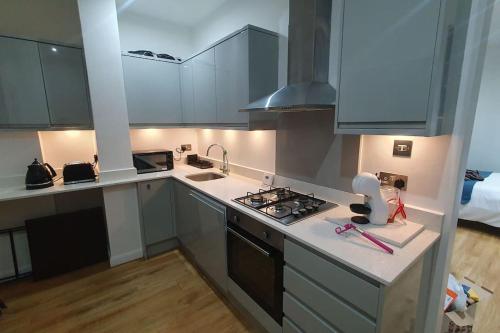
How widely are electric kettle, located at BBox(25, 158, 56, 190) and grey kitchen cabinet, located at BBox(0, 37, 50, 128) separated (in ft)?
1.21

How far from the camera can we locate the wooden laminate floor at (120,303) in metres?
1.78

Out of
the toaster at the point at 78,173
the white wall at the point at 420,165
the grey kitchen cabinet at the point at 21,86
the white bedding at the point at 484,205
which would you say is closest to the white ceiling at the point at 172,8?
the grey kitchen cabinet at the point at 21,86

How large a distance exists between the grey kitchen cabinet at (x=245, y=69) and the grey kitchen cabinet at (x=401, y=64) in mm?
818

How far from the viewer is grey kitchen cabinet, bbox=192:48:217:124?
7.76 feet

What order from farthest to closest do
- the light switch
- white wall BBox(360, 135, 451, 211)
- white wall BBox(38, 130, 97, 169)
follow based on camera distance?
white wall BBox(38, 130, 97, 169)
the light switch
white wall BBox(360, 135, 451, 211)

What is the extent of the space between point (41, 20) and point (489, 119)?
6.75 meters

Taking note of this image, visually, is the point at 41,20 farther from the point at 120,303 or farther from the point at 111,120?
the point at 120,303

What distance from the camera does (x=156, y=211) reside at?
2621 millimetres

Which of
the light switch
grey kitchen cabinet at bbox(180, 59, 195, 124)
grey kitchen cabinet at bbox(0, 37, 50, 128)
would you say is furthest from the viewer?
grey kitchen cabinet at bbox(180, 59, 195, 124)

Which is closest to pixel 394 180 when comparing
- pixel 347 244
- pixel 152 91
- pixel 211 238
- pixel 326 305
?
pixel 347 244

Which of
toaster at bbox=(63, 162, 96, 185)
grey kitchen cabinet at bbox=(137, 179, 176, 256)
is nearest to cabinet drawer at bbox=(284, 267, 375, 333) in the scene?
grey kitchen cabinet at bbox=(137, 179, 176, 256)

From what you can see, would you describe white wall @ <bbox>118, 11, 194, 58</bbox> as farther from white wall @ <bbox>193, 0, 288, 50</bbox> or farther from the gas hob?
the gas hob

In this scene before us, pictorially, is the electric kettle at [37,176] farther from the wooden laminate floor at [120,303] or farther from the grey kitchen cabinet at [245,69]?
the grey kitchen cabinet at [245,69]

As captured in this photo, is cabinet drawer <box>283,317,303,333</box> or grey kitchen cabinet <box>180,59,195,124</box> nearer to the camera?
cabinet drawer <box>283,317,303,333</box>
